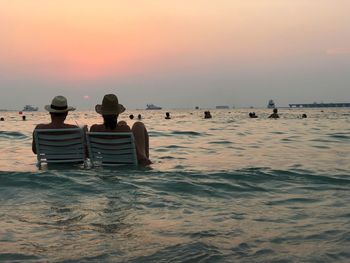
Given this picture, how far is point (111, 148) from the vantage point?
27.6 ft

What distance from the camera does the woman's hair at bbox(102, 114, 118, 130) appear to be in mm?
8344

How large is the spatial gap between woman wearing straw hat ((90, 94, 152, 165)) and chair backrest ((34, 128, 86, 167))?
0.39 metres

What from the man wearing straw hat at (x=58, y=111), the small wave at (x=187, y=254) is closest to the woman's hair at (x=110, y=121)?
the man wearing straw hat at (x=58, y=111)

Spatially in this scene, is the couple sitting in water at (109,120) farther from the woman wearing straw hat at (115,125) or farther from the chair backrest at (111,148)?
the chair backrest at (111,148)

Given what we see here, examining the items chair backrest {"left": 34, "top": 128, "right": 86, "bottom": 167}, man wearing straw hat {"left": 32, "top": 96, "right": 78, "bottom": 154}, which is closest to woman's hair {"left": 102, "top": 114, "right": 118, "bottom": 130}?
chair backrest {"left": 34, "top": 128, "right": 86, "bottom": 167}

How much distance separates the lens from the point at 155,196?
6.27 meters

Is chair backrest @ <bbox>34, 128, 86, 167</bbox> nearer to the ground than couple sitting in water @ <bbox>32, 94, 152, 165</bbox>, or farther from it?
nearer to the ground

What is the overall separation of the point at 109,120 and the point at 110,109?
0.79ft

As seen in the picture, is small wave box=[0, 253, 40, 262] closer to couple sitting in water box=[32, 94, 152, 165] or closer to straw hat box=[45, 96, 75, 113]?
couple sitting in water box=[32, 94, 152, 165]

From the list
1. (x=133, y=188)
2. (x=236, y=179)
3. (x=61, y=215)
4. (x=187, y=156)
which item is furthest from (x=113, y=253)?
(x=187, y=156)

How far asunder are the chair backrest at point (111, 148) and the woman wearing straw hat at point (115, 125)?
0.59 ft

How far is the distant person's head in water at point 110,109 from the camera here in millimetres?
8219

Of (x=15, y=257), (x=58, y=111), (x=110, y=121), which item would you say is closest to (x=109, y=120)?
(x=110, y=121)

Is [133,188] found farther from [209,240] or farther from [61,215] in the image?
[209,240]
